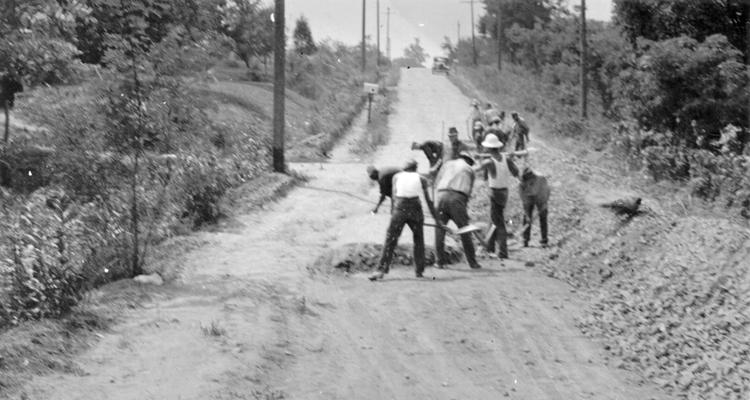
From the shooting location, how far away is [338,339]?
11602 mm

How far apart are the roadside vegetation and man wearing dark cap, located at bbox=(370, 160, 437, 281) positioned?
2.38m

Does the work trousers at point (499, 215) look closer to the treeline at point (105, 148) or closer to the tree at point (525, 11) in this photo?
the treeline at point (105, 148)

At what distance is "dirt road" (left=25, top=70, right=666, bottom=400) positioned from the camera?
31.9 ft

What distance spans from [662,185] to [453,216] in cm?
1394

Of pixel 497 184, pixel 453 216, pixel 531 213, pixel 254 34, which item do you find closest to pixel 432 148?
pixel 531 213

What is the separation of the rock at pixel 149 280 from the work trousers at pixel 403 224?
3.06 meters

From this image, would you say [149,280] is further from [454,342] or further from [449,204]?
[449,204]

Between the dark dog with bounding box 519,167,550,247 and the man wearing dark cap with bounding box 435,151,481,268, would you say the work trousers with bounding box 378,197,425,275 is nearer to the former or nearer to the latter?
the man wearing dark cap with bounding box 435,151,481,268

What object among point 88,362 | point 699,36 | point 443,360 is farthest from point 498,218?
point 699,36

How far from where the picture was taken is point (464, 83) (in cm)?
7144

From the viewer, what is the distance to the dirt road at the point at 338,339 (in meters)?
9.73

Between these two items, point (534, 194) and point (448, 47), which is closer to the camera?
point (534, 194)

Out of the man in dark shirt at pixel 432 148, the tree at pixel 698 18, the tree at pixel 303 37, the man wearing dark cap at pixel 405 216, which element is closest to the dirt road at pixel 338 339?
the man wearing dark cap at pixel 405 216

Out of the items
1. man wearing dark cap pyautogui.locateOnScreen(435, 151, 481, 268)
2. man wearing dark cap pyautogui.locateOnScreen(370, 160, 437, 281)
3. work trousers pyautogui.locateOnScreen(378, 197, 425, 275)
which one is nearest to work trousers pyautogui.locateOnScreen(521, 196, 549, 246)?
man wearing dark cap pyautogui.locateOnScreen(435, 151, 481, 268)
